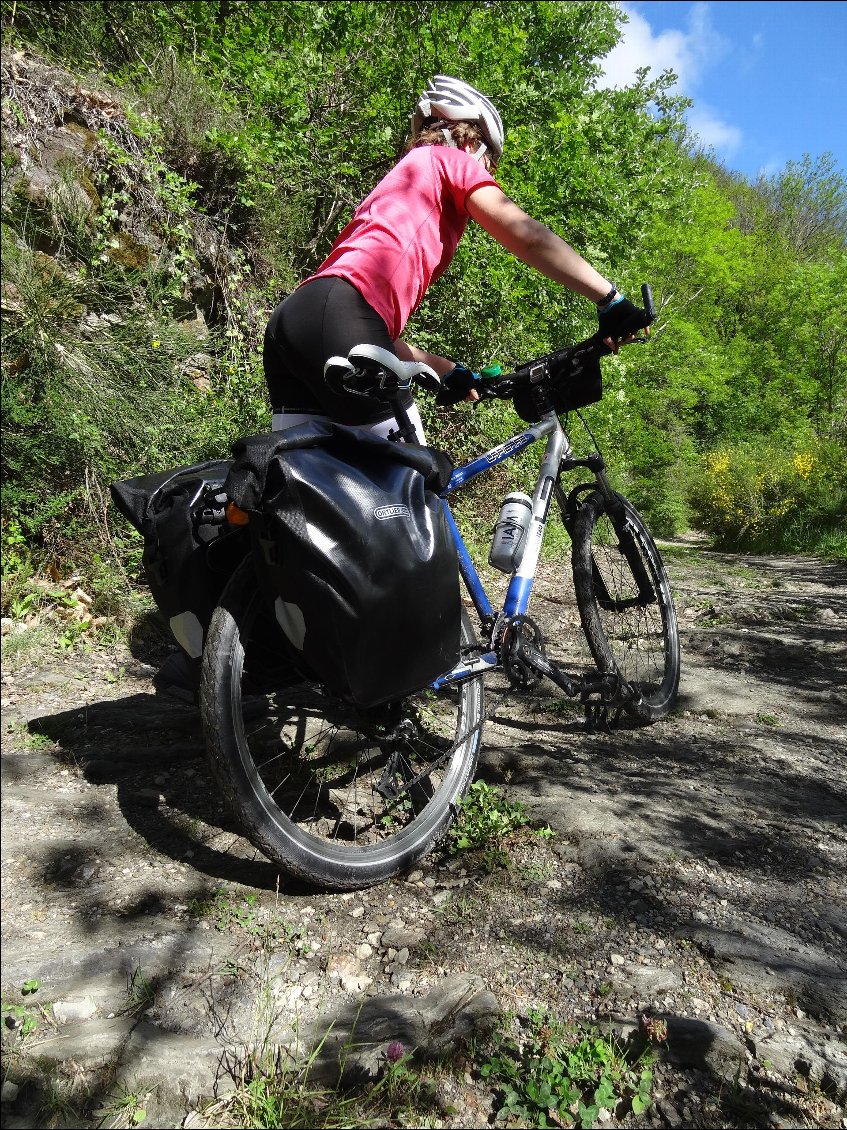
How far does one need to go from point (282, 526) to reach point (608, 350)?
1602 mm

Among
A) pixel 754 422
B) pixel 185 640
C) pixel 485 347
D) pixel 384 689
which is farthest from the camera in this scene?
pixel 754 422

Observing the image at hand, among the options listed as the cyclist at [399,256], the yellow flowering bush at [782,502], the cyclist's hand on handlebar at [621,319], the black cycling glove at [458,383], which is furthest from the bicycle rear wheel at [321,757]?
the yellow flowering bush at [782,502]

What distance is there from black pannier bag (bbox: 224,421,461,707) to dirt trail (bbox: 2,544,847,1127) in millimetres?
615

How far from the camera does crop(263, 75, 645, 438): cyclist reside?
6.81ft

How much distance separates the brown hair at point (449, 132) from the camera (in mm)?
Answer: 2355

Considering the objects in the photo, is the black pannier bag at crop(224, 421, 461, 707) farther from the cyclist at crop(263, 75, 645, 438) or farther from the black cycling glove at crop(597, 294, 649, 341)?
the black cycling glove at crop(597, 294, 649, 341)

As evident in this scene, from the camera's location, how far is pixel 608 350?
2.67m

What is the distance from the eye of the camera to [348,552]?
5.57ft

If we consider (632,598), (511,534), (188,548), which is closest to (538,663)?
(511,534)

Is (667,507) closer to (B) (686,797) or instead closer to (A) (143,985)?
(B) (686,797)

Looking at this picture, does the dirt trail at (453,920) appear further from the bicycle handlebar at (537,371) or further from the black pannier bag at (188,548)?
the bicycle handlebar at (537,371)

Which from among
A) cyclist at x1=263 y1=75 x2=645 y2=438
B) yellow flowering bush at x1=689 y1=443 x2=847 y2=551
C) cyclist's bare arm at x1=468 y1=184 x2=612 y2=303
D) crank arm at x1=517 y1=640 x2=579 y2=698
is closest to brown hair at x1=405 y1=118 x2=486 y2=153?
cyclist at x1=263 y1=75 x2=645 y2=438

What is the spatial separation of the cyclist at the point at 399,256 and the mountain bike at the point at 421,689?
214 millimetres

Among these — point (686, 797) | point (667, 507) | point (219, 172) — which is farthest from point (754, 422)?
point (686, 797)
